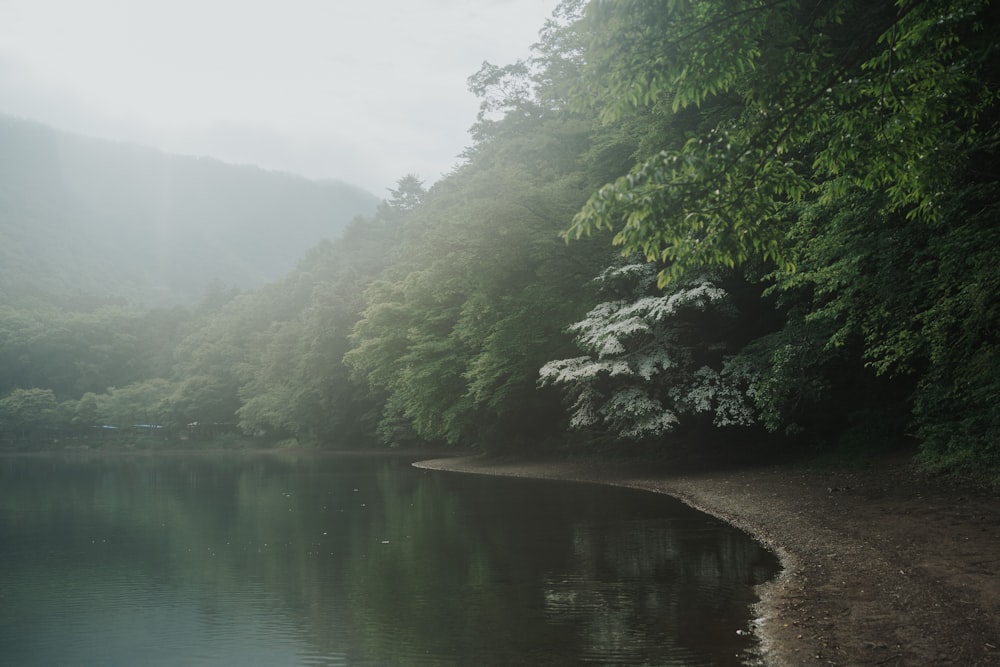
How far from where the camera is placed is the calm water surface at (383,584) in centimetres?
787

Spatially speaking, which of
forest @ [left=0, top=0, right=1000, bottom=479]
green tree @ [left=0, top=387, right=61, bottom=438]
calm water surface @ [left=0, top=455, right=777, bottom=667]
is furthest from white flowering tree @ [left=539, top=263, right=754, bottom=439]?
green tree @ [left=0, top=387, right=61, bottom=438]

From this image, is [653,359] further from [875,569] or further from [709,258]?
[709,258]

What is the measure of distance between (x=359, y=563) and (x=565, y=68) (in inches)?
1090

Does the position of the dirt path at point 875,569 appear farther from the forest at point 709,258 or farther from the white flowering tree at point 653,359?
the white flowering tree at point 653,359

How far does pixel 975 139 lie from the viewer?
1068 cm

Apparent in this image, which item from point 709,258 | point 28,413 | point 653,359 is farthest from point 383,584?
point 28,413

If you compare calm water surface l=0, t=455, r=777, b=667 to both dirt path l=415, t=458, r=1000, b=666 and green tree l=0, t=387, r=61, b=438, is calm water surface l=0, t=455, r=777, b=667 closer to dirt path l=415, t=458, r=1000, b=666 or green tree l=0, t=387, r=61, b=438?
dirt path l=415, t=458, r=1000, b=666

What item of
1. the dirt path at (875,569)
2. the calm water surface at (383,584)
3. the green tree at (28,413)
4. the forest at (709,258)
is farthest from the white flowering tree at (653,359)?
the green tree at (28,413)

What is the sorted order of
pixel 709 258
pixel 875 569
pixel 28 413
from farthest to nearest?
pixel 28 413, pixel 875 569, pixel 709 258

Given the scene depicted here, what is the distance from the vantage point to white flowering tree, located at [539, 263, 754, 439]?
22.4 metres

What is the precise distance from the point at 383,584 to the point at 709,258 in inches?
253

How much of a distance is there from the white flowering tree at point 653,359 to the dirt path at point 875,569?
4215 millimetres

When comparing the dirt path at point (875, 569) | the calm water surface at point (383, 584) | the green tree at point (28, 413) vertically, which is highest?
the green tree at point (28, 413)

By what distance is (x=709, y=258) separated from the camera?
8109 mm
